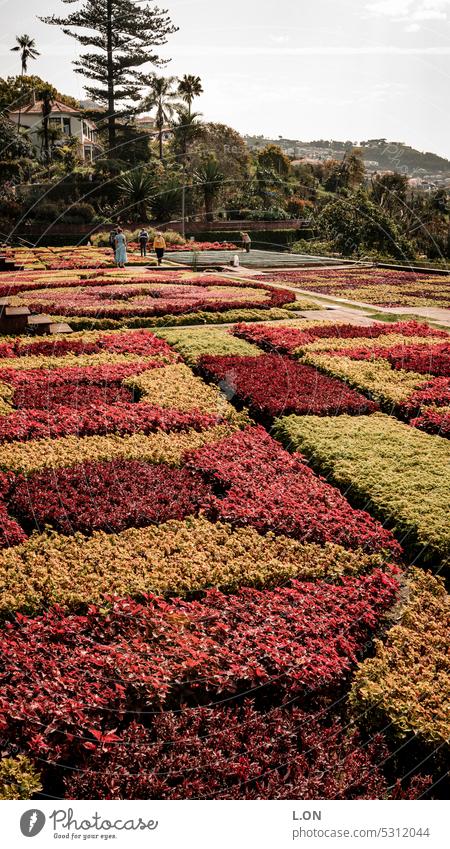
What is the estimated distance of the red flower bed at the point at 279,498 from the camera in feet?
18.3

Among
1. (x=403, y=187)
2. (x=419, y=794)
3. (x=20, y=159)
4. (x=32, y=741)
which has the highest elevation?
(x=20, y=159)

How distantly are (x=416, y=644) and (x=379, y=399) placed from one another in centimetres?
527

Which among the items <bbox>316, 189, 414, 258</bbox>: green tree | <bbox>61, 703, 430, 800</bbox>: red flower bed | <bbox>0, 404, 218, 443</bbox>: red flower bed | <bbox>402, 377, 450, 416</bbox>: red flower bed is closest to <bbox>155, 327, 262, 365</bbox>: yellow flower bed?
<bbox>0, 404, 218, 443</bbox>: red flower bed

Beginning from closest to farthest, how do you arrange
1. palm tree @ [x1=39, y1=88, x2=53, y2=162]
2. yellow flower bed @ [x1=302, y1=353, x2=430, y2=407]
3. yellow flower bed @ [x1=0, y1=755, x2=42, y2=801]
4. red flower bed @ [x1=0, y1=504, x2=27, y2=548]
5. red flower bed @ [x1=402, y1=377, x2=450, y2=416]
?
yellow flower bed @ [x1=0, y1=755, x2=42, y2=801] < red flower bed @ [x1=0, y1=504, x2=27, y2=548] < red flower bed @ [x1=402, y1=377, x2=450, y2=416] < yellow flower bed @ [x1=302, y1=353, x2=430, y2=407] < palm tree @ [x1=39, y1=88, x2=53, y2=162]

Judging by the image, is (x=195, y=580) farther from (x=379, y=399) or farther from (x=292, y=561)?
(x=379, y=399)

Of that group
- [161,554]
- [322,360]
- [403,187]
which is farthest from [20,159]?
[161,554]

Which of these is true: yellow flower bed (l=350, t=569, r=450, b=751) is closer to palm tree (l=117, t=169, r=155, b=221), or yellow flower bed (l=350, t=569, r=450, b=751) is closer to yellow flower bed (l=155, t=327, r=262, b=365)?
yellow flower bed (l=155, t=327, r=262, b=365)

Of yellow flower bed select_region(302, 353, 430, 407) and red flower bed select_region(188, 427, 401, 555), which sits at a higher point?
yellow flower bed select_region(302, 353, 430, 407)

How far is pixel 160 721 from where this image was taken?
361 centimetres

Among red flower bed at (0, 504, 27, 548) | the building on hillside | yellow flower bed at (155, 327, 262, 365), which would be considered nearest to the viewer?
red flower bed at (0, 504, 27, 548)

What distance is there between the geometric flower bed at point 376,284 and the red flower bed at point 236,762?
16.3 m

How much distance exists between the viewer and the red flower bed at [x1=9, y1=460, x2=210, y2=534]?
18.7 feet

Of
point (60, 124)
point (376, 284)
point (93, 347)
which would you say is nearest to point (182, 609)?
point (93, 347)

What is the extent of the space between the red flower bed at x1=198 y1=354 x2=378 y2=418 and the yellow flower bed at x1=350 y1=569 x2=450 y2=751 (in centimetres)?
418
